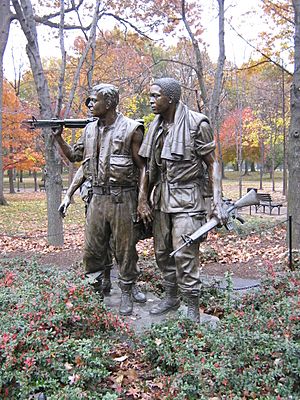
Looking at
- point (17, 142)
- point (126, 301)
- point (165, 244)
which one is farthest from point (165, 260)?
point (17, 142)

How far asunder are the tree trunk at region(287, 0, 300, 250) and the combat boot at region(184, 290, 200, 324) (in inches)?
176

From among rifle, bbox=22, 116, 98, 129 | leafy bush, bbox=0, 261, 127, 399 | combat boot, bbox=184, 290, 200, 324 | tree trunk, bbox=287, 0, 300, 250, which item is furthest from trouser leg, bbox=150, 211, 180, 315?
tree trunk, bbox=287, 0, 300, 250

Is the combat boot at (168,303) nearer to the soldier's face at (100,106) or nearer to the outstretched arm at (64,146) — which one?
the outstretched arm at (64,146)

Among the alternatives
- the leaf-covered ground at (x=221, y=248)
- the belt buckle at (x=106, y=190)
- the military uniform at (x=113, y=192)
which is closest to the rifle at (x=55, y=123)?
the military uniform at (x=113, y=192)

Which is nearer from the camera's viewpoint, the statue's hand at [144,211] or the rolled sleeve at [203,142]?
the rolled sleeve at [203,142]

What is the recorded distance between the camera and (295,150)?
27.0 feet

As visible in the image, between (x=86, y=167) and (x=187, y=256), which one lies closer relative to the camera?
(x=187, y=256)

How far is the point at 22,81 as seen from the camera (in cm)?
3291

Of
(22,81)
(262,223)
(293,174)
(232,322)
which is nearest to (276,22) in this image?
(262,223)

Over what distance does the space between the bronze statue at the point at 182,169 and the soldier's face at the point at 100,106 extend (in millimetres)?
500

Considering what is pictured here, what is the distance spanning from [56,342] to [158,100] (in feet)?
7.53

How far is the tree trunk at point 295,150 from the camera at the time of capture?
8211 mm

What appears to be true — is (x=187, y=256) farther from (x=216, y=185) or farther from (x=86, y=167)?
(x=86, y=167)

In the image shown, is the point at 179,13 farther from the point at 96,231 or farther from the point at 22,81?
the point at 22,81
